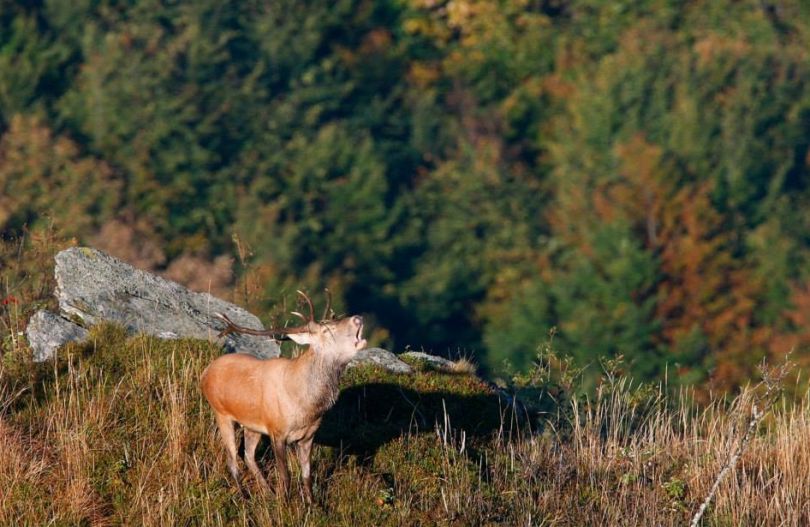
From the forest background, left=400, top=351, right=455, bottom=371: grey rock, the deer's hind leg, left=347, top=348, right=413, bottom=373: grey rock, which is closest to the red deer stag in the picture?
the deer's hind leg

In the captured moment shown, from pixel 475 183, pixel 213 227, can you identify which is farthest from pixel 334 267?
pixel 475 183

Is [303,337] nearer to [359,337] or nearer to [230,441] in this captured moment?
[359,337]

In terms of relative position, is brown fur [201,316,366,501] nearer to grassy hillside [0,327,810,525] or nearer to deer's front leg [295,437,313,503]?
deer's front leg [295,437,313,503]

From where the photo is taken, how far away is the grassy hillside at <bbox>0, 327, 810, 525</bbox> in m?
11.0

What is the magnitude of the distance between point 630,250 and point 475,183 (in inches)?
462

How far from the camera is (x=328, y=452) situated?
1184 centimetres

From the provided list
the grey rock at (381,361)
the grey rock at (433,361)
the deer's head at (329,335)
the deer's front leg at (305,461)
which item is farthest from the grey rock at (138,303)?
the deer's head at (329,335)

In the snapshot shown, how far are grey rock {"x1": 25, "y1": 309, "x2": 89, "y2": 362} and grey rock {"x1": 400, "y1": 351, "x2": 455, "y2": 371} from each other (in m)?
2.85

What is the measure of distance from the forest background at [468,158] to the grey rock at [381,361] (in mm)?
26074

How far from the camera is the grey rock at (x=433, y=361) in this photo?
14.0 meters

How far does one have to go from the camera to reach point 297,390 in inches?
423

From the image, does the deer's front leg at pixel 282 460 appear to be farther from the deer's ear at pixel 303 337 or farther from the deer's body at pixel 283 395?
the deer's ear at pixel 303 337

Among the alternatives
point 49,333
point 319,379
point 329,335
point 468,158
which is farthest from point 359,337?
point 468,158

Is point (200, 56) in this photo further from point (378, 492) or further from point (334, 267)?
point (378, 492)
